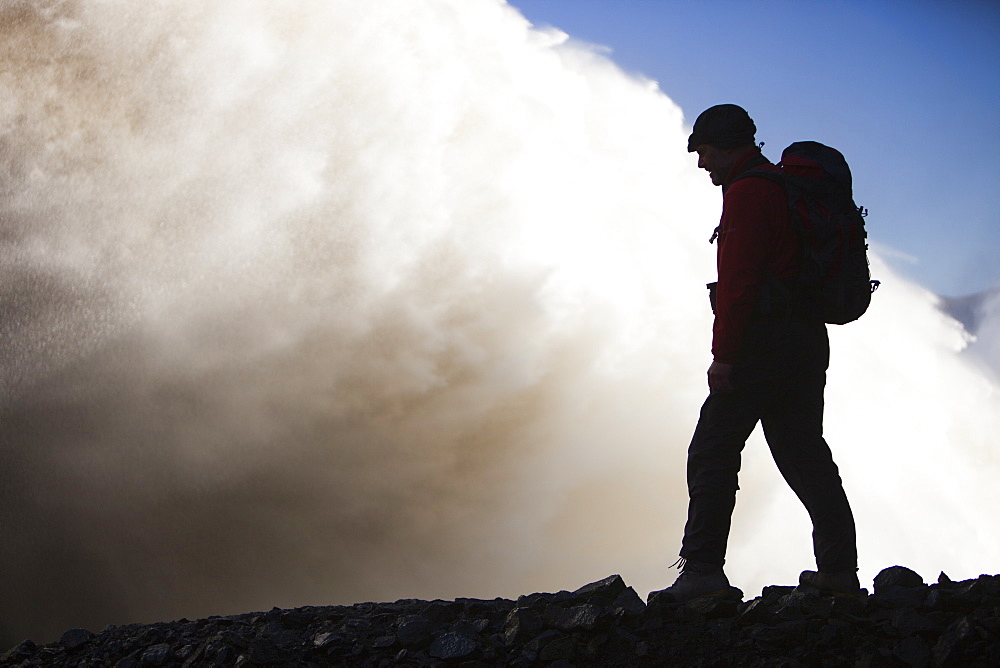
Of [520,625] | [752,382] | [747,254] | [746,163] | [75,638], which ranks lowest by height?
[520,625]

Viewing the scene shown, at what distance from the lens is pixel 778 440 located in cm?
570

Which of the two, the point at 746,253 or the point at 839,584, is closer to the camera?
the point at 746,253

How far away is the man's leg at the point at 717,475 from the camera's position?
5.48 meters

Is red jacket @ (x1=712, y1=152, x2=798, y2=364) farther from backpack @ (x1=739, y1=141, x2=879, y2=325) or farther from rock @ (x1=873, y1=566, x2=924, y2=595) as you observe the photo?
rock @ (x1=873, y1=566, x2=924, y2=595)

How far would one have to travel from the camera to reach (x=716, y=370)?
5383 millimetres

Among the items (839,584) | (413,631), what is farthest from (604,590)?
(839,584)

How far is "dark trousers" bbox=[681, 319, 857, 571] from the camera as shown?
5.43m

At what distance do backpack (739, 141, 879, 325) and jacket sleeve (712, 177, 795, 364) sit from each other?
0.27 feet

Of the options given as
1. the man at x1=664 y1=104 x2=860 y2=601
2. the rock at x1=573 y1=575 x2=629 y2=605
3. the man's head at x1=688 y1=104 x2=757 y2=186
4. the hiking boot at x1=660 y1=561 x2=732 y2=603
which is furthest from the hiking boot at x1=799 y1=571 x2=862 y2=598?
the man's head at x1=688 y1=104 x2=757 y2=186

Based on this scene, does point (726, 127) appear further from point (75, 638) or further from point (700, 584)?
point (75, 638)

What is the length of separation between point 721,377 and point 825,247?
110 centimetres

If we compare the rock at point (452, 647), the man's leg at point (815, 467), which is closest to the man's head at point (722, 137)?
the man's leg at point (815, 467)

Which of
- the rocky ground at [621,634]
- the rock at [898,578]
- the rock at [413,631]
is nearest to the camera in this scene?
the rocky ground at [621,634]

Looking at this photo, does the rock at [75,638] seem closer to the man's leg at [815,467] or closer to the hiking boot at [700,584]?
the hiking boot at [700,584]
